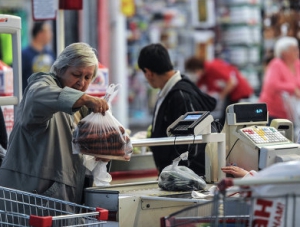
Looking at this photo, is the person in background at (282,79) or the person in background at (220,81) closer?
the person in background at (282,79)

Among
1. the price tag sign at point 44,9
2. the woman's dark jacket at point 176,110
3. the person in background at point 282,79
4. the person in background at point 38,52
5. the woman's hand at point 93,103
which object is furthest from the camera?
the person in background at point 38,52

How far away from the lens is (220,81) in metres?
11.4

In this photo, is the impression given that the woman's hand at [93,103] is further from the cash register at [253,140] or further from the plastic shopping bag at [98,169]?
the cash register at [253,140]

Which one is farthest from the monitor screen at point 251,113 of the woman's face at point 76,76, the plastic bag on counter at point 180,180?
the woman's face at point 76,76

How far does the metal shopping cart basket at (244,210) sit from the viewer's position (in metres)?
3.24

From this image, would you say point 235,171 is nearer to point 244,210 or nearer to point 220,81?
point 244,210

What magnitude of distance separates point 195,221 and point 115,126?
85 cm

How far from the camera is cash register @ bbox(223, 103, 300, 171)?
419 centimetres

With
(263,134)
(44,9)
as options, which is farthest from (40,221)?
(44,9)

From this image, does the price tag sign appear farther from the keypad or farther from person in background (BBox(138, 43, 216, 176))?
the keypad

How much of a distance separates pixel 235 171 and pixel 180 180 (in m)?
0.33

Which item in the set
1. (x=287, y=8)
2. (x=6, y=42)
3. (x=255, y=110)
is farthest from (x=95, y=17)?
(x=255, y=110)

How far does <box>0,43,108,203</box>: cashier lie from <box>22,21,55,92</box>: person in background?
6234 millimetres

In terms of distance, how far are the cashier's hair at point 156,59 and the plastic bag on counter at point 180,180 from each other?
1.54 metres
